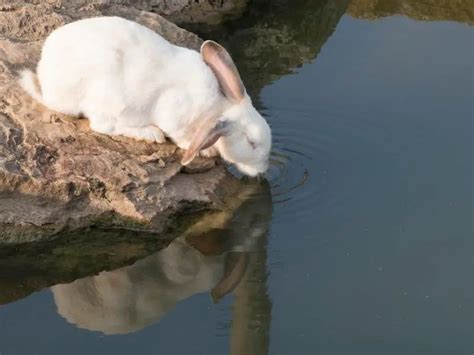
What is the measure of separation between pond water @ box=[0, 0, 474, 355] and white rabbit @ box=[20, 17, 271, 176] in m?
0.50

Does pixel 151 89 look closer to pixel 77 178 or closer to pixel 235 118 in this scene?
pixel 235 118

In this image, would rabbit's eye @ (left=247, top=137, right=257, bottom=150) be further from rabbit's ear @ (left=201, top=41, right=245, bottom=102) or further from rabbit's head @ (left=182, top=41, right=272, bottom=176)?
rabbit's ear @ (left=201, top=41, right=245, bottom=102)

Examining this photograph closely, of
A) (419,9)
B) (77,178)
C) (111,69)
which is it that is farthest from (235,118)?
(419,9)

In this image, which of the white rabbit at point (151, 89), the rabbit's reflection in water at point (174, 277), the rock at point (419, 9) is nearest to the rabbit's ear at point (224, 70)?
the white rabbit at point (151, 89)

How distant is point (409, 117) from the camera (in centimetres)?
689

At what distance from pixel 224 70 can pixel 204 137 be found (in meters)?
0.46

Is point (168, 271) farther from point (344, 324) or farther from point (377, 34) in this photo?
point (377, 34)

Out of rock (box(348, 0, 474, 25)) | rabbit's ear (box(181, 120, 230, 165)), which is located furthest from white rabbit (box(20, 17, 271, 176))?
rock (box(348, 0, 474, 25))

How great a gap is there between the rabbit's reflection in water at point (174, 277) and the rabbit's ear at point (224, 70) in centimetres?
65

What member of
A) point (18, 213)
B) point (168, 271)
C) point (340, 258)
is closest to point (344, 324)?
point (340, 258)

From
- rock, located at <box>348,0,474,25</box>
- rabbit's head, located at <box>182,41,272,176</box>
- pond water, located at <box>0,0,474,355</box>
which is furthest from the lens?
rock, located at <box>348,0,474,25</box>

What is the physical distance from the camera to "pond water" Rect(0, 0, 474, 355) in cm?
496

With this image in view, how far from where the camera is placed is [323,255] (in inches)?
217

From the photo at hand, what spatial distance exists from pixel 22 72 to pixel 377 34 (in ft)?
11.2
